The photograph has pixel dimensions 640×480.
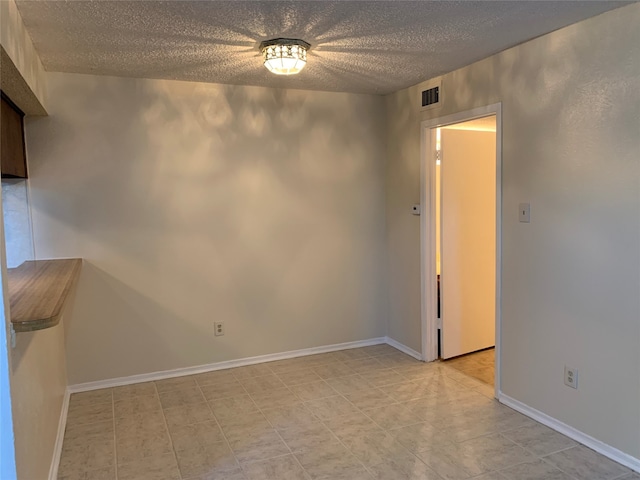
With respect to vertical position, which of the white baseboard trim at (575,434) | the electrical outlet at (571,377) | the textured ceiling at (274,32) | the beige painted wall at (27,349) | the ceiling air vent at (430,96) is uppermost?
the textured ceiling at (274,32)

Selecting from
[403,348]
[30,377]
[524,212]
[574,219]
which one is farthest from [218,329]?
[574,219]

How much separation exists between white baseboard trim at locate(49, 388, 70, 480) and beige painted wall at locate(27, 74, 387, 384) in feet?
1.15

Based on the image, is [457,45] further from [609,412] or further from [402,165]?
[609,412]

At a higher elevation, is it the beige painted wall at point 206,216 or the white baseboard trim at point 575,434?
the beige painted wall at point 206,216

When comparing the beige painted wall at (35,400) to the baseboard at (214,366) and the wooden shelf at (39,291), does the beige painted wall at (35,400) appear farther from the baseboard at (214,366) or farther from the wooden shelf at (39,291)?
the baseboard at (214,366)

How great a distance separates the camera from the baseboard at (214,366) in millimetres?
3623

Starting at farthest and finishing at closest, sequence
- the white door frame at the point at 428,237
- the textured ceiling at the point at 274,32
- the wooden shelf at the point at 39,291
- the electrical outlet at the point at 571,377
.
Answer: the white door frame at the point at 428,237 → the electrical outlet at the point at 571,377 → the textured ceiling at the point at 274,32 → the wooden shelf at the point at 39,291

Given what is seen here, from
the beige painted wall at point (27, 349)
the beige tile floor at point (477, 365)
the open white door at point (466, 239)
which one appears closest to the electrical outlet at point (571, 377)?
the beige tile floor at point (477, 365)

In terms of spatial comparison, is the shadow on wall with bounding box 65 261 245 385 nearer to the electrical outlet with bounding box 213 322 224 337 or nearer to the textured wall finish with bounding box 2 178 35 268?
the electrical outlet with bounding box 213 322 224 337

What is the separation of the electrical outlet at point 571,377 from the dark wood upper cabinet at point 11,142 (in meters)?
3.38

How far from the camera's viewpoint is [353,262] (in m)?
4.40

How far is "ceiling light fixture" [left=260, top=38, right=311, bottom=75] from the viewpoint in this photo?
2.77 meters

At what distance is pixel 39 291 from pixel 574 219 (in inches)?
109

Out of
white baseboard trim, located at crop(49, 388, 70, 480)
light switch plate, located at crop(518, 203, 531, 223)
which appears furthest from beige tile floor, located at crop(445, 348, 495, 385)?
white baseboard trim, located at crop(49, 388, 70, 480)
